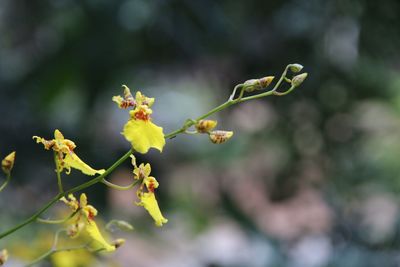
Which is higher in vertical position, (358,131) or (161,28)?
(161,28)

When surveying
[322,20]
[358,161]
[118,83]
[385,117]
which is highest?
[118,83]

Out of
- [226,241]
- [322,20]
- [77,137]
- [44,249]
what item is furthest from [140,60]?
[226,241]

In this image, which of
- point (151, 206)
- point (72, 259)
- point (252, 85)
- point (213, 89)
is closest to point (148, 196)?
point (151, 206)

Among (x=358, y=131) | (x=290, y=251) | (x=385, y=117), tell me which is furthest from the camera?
(x=385, y=117)

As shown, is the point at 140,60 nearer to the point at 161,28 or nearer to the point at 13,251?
the point at 161,28

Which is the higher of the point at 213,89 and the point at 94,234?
the point at 94,234

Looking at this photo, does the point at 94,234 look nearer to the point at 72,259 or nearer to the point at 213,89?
the point at 72,259

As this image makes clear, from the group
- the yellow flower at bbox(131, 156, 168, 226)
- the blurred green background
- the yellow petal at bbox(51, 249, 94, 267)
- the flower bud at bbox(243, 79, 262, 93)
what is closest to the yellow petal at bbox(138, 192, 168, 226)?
the yellow flower at bbox(131, 156, 168, 226)
